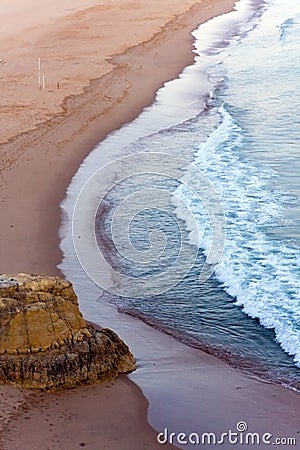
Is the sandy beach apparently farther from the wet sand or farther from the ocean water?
the ocean water

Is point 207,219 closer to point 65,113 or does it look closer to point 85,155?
point 85,155
